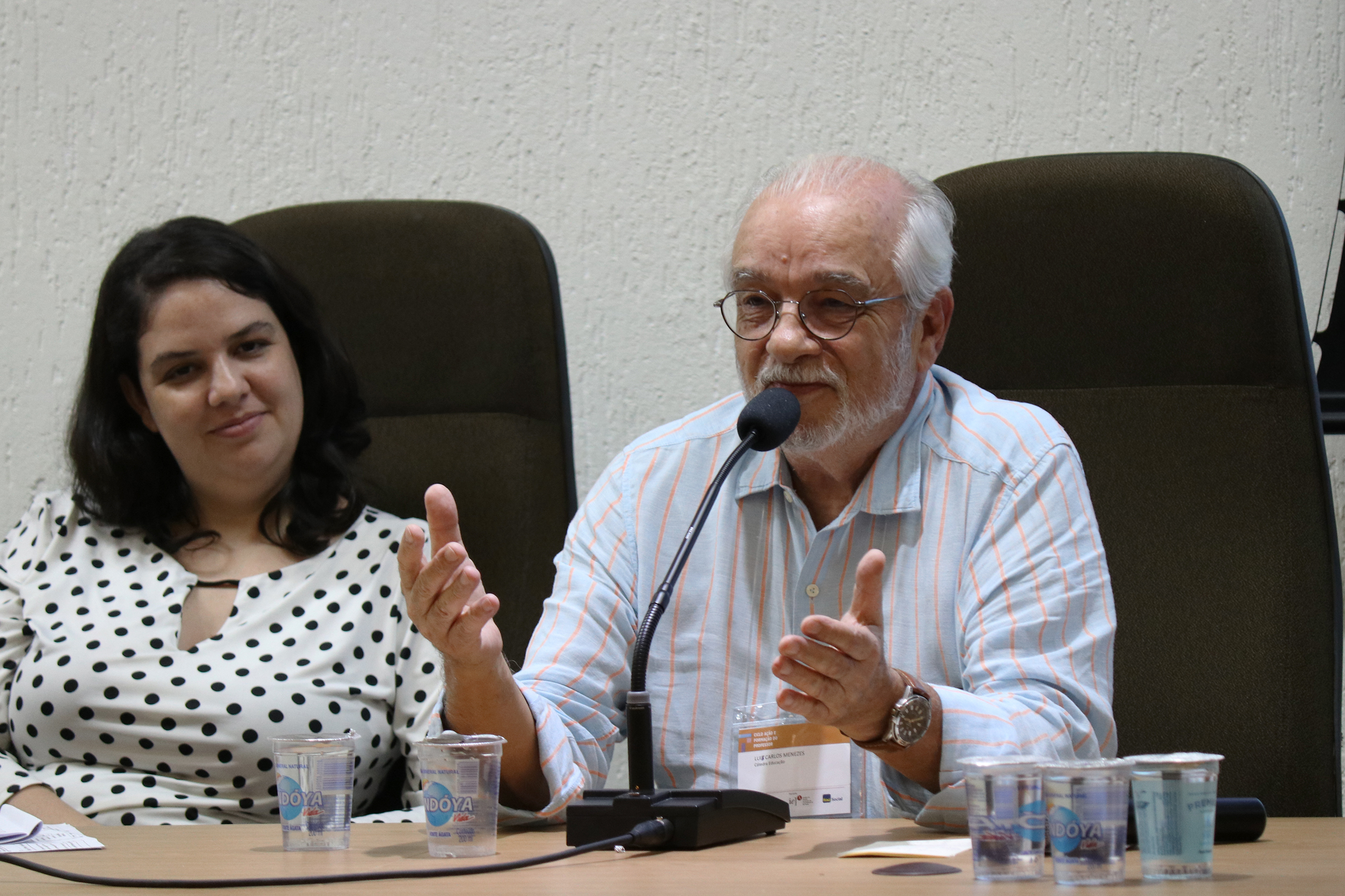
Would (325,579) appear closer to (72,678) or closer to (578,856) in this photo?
(72,678)

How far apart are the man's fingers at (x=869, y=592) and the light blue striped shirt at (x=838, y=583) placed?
0.24 m

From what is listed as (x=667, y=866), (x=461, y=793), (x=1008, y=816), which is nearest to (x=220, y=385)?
(x=461, y=793)

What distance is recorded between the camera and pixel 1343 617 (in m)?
1.52

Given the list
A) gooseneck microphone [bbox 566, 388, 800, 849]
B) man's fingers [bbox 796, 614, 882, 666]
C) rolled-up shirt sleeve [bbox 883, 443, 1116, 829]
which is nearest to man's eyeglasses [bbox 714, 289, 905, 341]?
rolled-up shirt sleeve [bbox 883, 443, 1116, 829]

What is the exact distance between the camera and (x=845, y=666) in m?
1.02

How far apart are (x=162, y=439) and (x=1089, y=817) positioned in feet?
5.06

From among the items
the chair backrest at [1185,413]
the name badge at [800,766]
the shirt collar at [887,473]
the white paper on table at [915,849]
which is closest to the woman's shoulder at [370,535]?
the shirt collar at [887,473]

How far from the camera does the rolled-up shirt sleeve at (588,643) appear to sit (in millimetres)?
1344

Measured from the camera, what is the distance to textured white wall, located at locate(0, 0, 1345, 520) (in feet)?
6.75

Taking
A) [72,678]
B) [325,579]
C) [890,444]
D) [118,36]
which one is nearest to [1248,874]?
[890,444]

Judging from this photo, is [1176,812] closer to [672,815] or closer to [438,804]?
[672,815]

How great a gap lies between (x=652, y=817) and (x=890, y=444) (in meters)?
0.62

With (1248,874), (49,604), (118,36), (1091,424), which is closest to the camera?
(1248,874)

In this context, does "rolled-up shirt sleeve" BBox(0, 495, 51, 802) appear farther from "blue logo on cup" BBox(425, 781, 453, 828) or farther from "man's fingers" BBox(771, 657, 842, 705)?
"man's fingers" BBox(771, 657, 842, 705)
